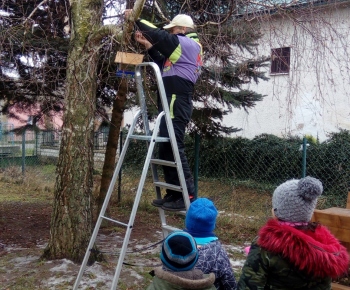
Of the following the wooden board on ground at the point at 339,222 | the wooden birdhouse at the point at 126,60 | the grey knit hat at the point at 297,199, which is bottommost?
the wooden board on ground at the point at 339,222

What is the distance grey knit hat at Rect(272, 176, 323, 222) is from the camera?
90.2 inches

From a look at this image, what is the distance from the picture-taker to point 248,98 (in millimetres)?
7285

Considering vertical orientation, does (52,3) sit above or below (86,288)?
above

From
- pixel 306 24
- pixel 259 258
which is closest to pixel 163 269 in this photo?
pixel 259 258

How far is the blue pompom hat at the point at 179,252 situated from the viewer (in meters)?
2.33

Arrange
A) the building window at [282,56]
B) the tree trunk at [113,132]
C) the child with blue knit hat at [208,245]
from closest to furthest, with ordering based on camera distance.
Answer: the child with blue knit hat at [208,245] < the building window at [282,56] < the tree trunk at [113,132]

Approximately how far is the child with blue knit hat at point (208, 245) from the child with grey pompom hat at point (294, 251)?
389 millimetres

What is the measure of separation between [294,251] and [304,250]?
0.05 meters

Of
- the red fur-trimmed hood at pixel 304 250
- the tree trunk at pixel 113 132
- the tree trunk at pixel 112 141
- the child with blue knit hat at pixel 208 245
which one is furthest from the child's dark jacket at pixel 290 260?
the tree trunk at pixel 112 141

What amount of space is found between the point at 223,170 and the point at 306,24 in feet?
20.0

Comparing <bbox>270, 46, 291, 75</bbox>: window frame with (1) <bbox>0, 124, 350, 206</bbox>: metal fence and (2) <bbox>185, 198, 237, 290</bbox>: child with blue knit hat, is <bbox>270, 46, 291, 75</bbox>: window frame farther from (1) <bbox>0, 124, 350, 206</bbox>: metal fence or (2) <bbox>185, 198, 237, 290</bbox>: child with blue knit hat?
(1) <bbox>0, 124, 350, 206</bbox>: metal fence

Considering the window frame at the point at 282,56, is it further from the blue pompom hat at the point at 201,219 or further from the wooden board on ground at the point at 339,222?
the blue pompom hat at the point at 201,219

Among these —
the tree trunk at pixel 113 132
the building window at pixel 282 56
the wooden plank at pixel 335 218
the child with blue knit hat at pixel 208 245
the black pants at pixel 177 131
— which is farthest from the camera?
the tree trunk at pixel 113 132

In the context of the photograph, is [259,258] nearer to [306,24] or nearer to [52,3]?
[306,24]
